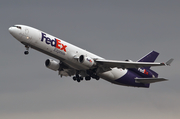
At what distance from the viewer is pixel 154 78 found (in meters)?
62.0

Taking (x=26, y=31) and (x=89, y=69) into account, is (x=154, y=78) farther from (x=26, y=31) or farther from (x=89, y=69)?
(x=26, y=31)

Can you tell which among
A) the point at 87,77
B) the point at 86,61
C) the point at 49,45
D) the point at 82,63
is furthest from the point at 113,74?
the point at 49,45

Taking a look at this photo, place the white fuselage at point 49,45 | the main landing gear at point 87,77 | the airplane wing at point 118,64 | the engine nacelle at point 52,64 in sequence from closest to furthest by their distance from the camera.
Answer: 1. the white fuselage at point 49,45
2. the airplane wing at point 118,64
3. the main landing gear at point 87,77
4. the engine nacelle at point 52,64

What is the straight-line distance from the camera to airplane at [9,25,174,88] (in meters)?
52.1

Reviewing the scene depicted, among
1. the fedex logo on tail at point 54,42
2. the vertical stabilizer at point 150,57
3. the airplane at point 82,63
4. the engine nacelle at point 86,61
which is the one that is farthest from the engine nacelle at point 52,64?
the vertical stabilizer at point 150,57

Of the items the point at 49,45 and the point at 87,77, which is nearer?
the point at 49,45

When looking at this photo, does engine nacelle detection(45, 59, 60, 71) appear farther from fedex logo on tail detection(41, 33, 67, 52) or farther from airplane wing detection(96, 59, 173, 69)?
airplane wing detection(96, 59, 173, 69)

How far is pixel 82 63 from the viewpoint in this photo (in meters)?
54.2

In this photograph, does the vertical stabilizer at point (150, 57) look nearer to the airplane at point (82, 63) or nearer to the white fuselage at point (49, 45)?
the airplane at point (82, 63)

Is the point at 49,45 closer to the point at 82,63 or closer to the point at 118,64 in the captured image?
the point at 82,63

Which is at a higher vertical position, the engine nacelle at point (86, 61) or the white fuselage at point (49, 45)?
the white fuselage at point (49, 45)

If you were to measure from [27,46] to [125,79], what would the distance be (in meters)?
19.0

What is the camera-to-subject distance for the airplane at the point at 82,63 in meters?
52.1

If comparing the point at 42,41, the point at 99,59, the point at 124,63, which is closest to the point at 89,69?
the point at 99,59
